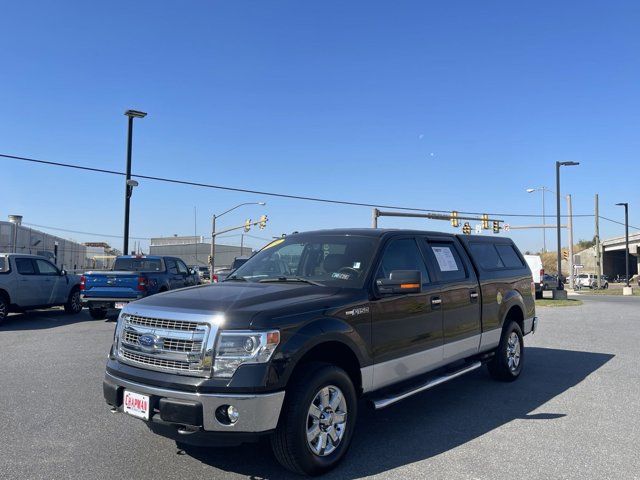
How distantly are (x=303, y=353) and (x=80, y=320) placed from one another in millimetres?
12321

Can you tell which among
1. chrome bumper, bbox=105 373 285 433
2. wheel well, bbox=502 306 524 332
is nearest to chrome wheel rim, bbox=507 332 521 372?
wheel well, bbox=502 306 524 332

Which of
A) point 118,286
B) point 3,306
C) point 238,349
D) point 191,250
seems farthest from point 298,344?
point 191,250

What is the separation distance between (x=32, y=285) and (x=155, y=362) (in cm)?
1197

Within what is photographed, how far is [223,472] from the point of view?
4098 mm

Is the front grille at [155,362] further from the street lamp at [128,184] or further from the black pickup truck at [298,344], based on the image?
the street lamp at [128,184]

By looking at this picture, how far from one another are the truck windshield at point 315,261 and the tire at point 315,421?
95 centimetres

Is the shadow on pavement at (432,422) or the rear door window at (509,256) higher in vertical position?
the rear door window at (509,256)

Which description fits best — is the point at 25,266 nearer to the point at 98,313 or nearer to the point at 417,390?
the point at 98,313

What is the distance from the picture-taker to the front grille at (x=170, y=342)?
3797mm

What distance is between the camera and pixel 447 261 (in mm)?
6164

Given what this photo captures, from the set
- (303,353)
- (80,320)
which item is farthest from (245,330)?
(80,320)

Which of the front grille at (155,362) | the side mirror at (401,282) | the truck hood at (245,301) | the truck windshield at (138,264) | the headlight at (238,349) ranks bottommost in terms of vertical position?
the front grille at (155,362)

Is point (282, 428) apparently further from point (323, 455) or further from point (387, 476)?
point (387, 476)

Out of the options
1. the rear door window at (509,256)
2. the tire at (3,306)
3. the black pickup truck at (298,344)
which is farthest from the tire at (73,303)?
the rear door window at (509,256)
